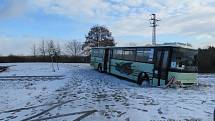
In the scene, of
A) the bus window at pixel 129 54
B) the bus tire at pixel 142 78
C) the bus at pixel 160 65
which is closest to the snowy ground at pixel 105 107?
the bus at pixel 160 65

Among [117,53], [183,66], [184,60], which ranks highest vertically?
[117,53]

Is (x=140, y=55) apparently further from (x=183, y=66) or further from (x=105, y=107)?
(x=105, y=107)

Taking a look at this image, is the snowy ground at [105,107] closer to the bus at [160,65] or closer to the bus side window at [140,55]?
the bus at [160,65]

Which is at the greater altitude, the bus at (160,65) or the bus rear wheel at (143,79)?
the bus at (160,65)

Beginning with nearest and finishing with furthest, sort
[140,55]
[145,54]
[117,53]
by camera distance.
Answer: [145,54]
[140,55]
[117,53]

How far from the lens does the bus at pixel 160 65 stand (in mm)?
25250

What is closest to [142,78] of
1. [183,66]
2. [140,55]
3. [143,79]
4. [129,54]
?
[143,79]

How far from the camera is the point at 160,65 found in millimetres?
26016

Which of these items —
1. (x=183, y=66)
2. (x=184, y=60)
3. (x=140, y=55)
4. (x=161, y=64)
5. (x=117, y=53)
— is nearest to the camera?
(x=183, y=66)

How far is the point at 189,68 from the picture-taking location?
84.5ft

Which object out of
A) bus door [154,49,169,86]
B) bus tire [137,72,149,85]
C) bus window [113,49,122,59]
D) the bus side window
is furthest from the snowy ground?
bus window [113,49,122,59]

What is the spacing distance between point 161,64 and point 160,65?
4.5 inches

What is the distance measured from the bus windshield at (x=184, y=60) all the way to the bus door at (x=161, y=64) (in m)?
0.52

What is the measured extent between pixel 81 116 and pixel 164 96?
7.02 metres
